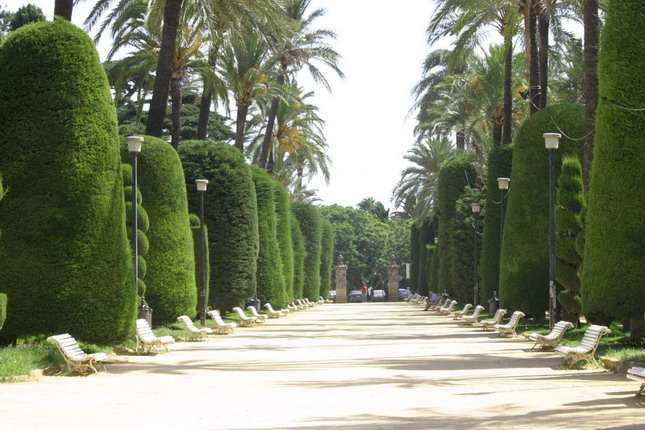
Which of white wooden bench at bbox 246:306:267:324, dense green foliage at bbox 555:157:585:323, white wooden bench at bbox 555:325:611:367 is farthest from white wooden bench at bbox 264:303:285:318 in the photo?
white wooden bench at bbox 555:325:611:367

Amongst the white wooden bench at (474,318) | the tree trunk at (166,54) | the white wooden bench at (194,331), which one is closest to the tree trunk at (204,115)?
the tree trunk at (166,54)

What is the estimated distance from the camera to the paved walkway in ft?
35.3

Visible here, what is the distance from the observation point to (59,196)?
704 inches

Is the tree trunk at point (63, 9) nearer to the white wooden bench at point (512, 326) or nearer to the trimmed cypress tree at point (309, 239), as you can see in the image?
the white wooden bench at point (512, 326)

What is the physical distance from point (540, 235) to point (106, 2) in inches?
611

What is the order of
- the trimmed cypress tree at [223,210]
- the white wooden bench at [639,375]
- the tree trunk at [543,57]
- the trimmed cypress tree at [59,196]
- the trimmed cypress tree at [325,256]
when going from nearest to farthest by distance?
the white wooden bench at [639,375], the trimmed cypress tree at [59,196], the tree trunk at [543,57], the trimmed cypress tree at [223,210], the trimmed cypress tree at [325,256]

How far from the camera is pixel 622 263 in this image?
61.7ft

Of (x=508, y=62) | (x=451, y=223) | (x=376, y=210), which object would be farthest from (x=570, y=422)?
(x=376, y=210)

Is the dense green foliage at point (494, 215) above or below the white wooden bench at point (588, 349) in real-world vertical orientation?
above

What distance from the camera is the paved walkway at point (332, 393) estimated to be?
424 inches

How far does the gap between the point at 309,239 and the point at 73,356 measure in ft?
178

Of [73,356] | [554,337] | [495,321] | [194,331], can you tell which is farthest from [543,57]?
[73,356]

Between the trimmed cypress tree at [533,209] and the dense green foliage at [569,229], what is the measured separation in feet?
10.9

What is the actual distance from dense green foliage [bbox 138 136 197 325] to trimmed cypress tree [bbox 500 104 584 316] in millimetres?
10421
